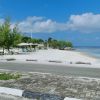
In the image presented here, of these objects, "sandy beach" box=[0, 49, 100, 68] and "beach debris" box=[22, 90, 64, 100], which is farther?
"sandy beach" box=[0, 49, 100, 68]

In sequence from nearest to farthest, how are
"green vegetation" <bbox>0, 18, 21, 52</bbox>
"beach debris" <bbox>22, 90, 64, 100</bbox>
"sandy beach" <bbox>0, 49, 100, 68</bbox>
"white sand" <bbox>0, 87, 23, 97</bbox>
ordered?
"beach debris" <bbox>22, 90, 64, 100</bbox>
"white sand" <bbox>0, 87, 23, 97</bbox>
"sandy beach" <bbox>0, 49, 100, 68</bbox>
"green vegetation" <bbox>0, 18, 21, 52</bbox>

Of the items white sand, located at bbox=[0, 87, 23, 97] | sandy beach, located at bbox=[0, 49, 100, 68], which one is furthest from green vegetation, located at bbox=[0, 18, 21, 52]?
white sand, located at bbox=[0, 87, 23, 97]

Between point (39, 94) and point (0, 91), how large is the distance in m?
1.56

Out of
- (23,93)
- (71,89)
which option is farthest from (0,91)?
(71,89)

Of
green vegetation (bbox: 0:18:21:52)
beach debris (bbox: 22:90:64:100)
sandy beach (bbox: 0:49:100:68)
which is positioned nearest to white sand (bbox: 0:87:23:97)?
beach debris (bbox: 22:90:64:100)

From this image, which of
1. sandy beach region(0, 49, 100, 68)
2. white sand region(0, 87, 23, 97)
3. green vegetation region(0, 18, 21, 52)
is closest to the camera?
white sand region(0, 87, 23, 97)

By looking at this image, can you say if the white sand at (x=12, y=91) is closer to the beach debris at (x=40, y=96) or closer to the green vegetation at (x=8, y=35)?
the beach debris at (x=40, y=96)

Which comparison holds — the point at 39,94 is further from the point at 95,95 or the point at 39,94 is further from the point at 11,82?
the point at 11,82

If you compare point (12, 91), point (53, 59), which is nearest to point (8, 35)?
point (53, 59)

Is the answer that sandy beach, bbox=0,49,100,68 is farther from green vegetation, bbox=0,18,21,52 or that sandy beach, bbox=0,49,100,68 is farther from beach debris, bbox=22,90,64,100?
beach debris, bbox=22,90,64,100

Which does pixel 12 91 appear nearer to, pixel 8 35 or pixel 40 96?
pixel 40 96

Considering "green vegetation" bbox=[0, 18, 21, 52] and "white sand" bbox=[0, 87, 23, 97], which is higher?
"green vegetation" bbox=[0, 18, 21, 52]

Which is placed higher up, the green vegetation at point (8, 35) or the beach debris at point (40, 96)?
the green vegetation at point (8, 35)

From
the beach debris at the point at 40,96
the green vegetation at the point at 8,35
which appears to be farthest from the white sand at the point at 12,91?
the green vegetation at the point at 8,35
